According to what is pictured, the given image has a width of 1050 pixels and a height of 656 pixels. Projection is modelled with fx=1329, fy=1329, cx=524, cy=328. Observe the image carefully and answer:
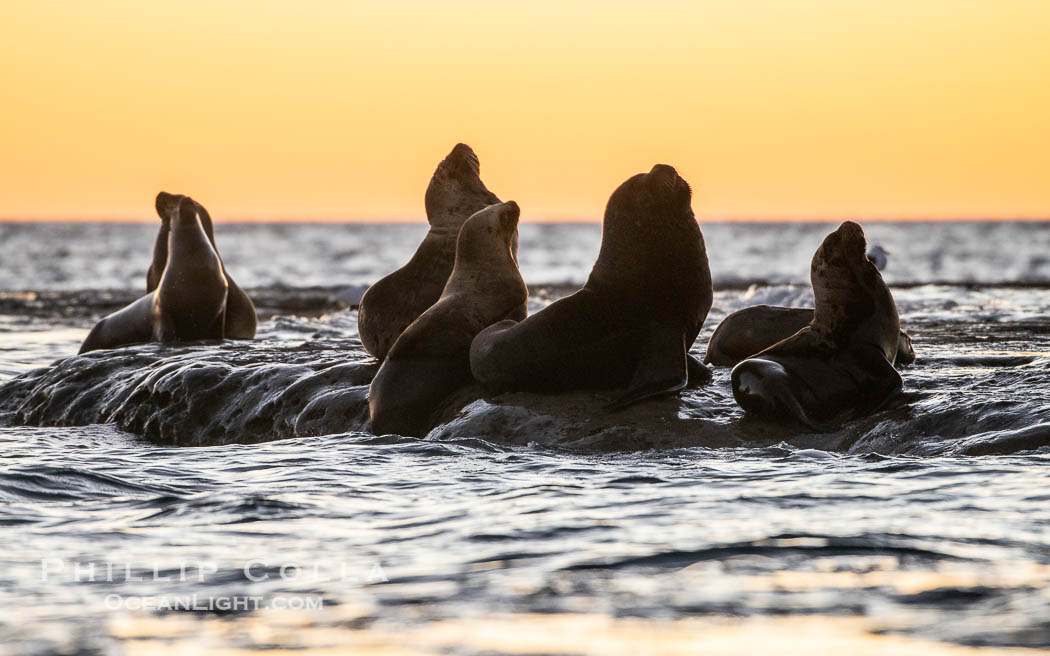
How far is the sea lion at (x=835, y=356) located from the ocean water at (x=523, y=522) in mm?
161

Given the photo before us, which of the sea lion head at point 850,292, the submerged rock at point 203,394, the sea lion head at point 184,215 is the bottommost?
the submerged rock at point 203,394

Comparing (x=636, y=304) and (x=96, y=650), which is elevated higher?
(x=636, y=304)

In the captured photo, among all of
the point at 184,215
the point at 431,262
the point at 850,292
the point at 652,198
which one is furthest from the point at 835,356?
the point at 184,215

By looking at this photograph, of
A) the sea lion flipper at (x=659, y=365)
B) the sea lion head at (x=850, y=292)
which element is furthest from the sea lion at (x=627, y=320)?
the sea lion head at (x=850, y=292)

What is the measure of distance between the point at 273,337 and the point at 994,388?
29.1 ft

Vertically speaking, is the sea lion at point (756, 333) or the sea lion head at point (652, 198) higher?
the sea lion head at point (652, 198)

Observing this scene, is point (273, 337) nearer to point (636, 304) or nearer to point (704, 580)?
point (636, 304)

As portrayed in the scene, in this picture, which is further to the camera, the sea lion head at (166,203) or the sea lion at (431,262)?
the sea lion head at (166,203)

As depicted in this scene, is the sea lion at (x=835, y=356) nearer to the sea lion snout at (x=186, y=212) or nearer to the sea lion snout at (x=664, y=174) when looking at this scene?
the sea lion snout at (x=664, y=174)

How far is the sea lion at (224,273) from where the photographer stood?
43.5 ft

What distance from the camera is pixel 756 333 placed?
891 cm

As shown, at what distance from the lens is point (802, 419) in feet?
23.1

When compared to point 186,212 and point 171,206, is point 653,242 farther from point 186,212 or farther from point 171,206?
point 171,206

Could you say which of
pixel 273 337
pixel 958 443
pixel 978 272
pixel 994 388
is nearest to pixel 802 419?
pixel 958 443
